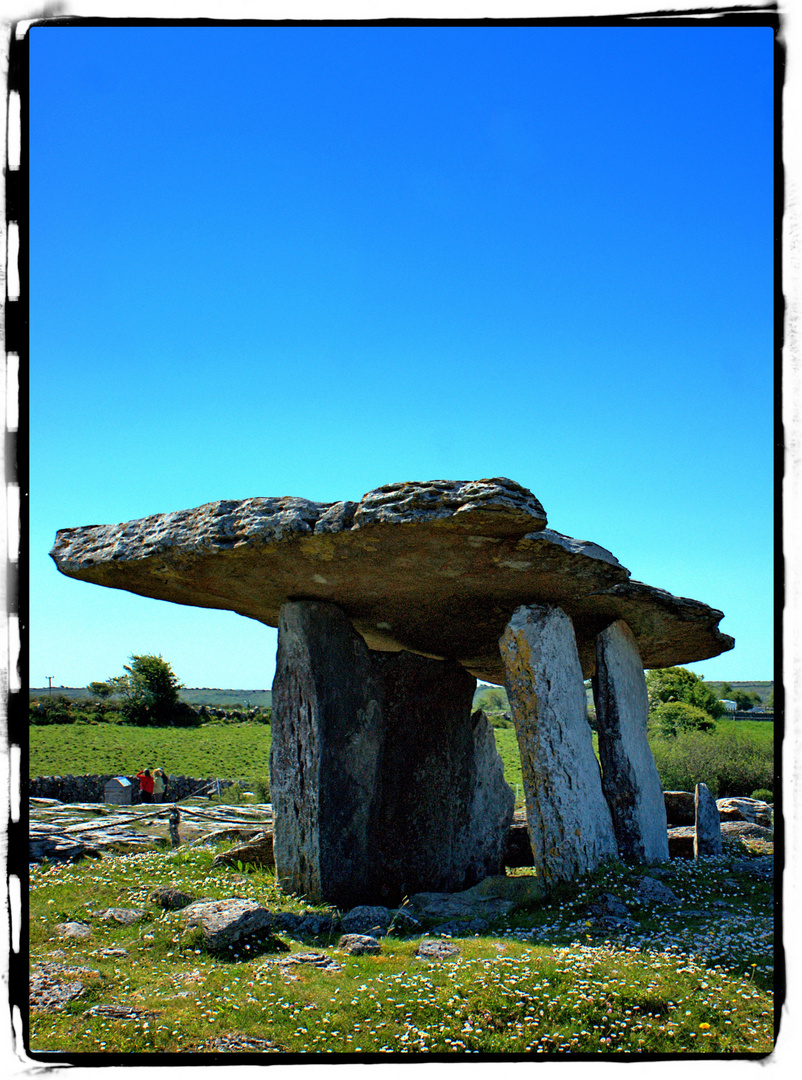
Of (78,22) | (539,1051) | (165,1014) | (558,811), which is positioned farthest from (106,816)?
(78,22)

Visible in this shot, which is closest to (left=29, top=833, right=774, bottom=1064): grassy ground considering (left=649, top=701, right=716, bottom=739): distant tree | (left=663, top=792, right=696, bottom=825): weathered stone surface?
(left=663, top=792, right=696, bottom=825): weathered stone surface

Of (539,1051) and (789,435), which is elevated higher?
(789,435)

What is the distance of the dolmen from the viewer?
691 centimetres

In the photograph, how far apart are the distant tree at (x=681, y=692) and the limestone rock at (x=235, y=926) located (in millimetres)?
33049

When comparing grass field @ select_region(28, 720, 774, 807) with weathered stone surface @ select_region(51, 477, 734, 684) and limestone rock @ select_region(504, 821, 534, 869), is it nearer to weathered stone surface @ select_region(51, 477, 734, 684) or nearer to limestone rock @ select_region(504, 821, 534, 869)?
limestone rock @ select_region(504, 821, 534, 869)

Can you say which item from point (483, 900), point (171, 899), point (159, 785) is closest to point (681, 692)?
point (159, 785)

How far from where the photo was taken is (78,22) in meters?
3.04

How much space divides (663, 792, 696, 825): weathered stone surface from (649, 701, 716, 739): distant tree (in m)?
18.4

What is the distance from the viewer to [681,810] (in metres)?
13.3

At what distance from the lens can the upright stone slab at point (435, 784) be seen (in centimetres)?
999

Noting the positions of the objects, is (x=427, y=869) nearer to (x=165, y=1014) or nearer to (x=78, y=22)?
(x=165, y=1014)

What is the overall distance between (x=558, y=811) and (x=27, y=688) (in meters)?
5.91

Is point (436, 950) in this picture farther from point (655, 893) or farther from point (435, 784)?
point (435, 784)

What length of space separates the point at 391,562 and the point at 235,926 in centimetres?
324
